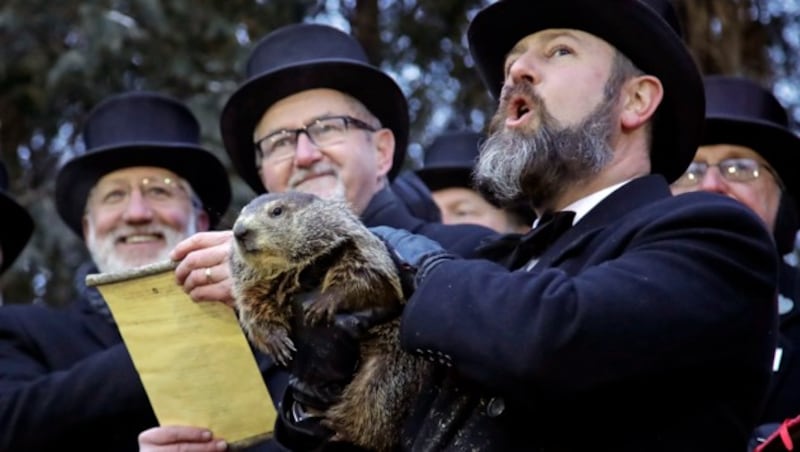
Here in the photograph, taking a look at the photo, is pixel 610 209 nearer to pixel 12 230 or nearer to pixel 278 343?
pixel 278 343

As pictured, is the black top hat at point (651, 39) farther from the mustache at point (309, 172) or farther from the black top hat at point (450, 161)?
the black top hat at point (450, 161)

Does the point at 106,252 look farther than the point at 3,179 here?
No

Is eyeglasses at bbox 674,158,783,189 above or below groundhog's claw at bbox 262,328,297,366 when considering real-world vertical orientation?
below

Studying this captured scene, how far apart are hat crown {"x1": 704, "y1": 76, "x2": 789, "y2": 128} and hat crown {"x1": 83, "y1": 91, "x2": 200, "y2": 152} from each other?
2.24 m

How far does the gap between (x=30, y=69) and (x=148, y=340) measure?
24.9 feet

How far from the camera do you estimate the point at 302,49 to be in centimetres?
553

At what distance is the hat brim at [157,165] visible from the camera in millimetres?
6055

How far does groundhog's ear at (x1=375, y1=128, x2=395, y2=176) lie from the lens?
5.29 metres

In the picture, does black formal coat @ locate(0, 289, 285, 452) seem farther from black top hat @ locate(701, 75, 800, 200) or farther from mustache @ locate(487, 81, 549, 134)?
black top hat @ locate(701, 75, 800, 200)

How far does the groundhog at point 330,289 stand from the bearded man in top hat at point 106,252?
1367 mm

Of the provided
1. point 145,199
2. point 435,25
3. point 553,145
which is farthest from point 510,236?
point 435,25

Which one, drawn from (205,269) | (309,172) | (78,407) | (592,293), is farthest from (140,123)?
(592,293)

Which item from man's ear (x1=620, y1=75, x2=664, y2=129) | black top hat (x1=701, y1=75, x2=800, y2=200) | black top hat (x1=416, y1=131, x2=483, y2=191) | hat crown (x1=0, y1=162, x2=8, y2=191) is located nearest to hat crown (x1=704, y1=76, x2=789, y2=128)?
black top hat (x1=701, y1=75, x2=800, y2=200)

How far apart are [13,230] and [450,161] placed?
85.7 inches
